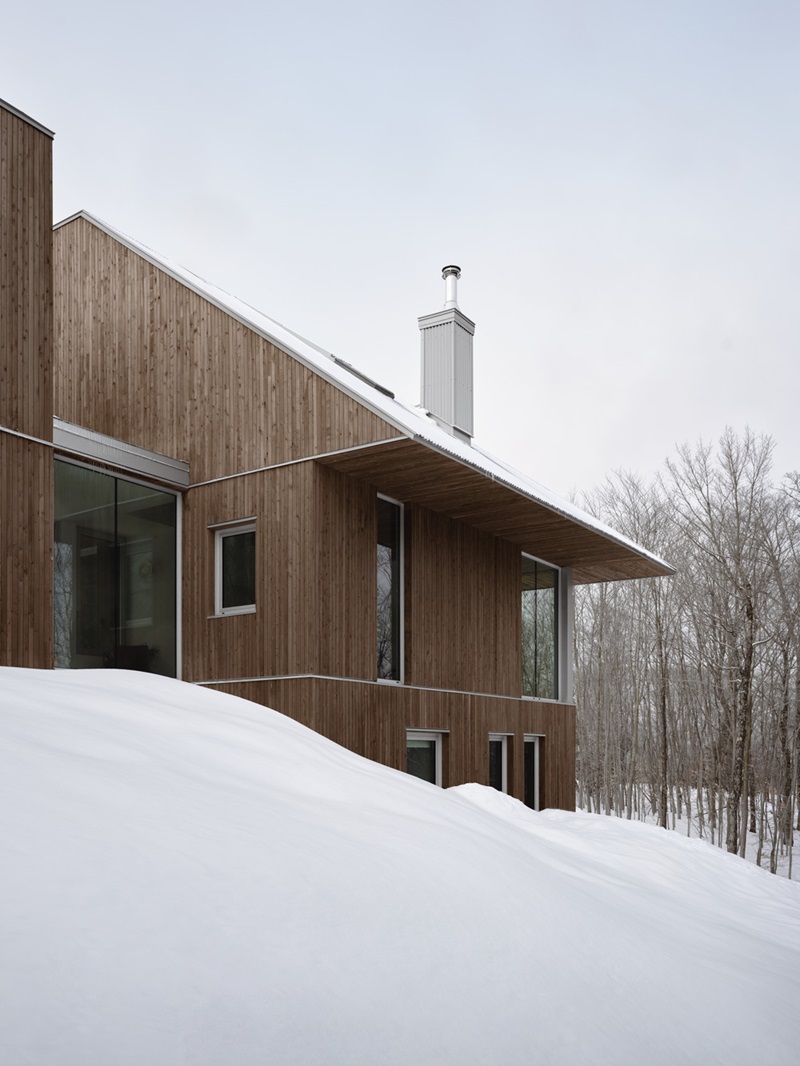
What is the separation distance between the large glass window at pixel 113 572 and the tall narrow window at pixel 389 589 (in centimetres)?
215

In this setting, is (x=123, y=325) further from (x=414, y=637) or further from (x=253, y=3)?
(x=253, y=3)

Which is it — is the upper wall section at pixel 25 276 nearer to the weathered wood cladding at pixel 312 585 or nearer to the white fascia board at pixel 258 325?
the white fascia board at pixel 258 325

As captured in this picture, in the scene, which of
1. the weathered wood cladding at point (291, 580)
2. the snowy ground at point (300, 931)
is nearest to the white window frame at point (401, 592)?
the weathered wood cladding at point (291, 580)

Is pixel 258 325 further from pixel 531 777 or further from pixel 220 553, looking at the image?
pixel 531 777

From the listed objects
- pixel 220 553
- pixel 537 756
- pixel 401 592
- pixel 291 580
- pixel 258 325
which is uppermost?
pixel 258 325

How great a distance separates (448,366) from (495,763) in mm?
5718

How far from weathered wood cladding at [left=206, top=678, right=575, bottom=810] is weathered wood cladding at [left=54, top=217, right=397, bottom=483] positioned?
2281mm

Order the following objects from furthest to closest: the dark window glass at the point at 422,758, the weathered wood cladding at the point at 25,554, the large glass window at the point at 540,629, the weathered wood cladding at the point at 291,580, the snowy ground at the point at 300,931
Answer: the large glass window at the point at 540,629
the dark window glass at the point at 422,758
the weathered wood cladding at the point at 291,580
the weathered wood cladding at the point at 25,554
the snowy ground at the point at 300,931

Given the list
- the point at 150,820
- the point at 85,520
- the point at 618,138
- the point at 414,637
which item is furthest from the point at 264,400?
the point at 618,138

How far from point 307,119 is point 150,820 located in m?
30.8

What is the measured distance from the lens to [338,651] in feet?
30.9

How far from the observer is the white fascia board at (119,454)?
905cm

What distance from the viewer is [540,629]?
45.7 ft

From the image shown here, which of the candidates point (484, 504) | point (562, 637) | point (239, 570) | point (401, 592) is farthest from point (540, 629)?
point (239, 570)
